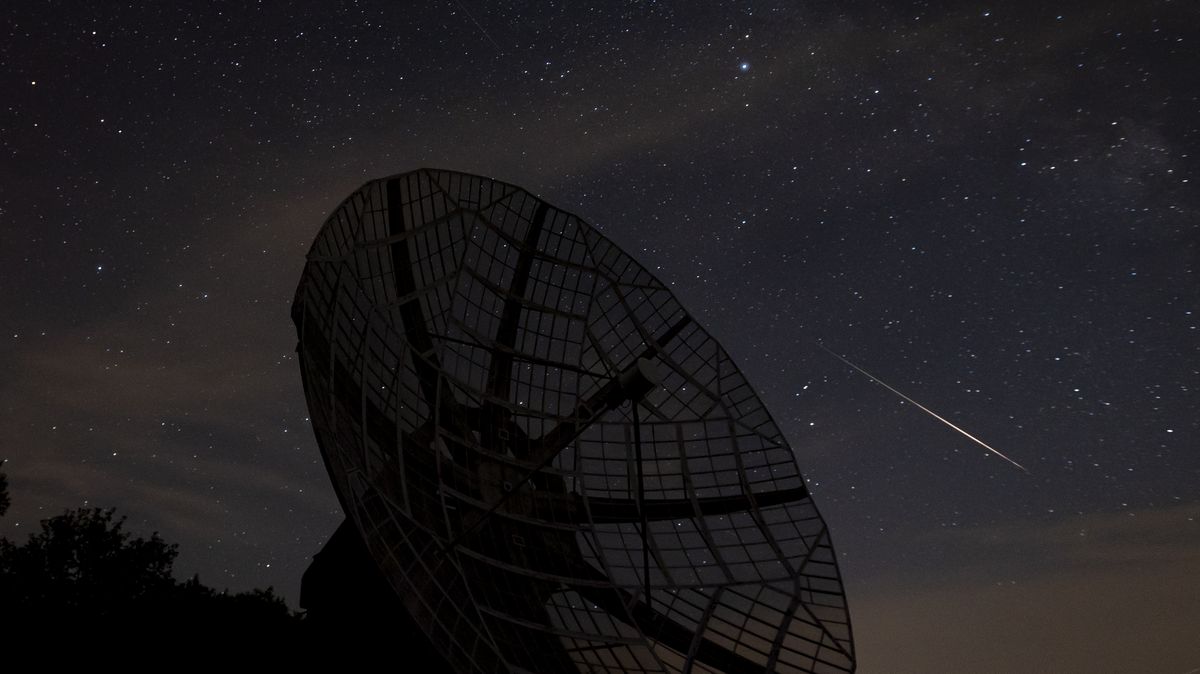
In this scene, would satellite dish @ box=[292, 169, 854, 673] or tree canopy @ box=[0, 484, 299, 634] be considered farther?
tree canopy @ box=[0, 484, 299, 634]

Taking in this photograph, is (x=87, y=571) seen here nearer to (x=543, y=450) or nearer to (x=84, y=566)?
(x=84, y=566)

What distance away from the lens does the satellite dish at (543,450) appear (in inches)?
244

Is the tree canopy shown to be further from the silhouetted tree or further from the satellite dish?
the satellite dish

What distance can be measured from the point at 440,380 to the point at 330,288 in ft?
4.87

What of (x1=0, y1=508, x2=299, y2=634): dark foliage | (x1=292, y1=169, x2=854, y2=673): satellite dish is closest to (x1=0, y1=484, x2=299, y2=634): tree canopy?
(x1=0, y1=508, x2=299, y2=634): dark foliage

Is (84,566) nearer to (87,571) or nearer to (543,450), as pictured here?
(87,571)

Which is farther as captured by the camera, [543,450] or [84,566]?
[84,566]

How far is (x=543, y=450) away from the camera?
26.5ft

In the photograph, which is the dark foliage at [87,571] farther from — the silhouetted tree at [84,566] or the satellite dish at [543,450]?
the satellite dish at [543,450]

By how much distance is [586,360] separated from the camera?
28.2 feet

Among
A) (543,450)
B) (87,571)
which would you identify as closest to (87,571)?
(87,571)

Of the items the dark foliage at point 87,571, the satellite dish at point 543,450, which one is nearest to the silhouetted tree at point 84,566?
the dark foliage at point 87,571


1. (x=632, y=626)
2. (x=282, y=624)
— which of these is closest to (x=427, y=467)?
(x=632, y=626)

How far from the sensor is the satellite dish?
6188 millimetres
